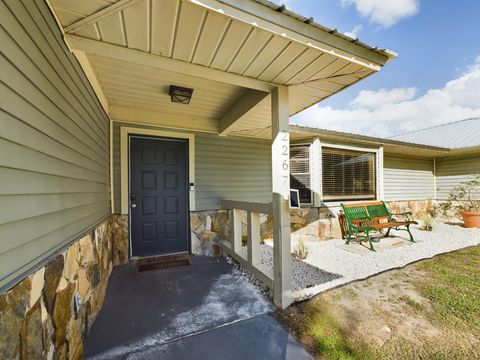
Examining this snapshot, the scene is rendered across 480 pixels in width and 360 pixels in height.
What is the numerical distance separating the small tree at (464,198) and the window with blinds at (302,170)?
5453 millimetres

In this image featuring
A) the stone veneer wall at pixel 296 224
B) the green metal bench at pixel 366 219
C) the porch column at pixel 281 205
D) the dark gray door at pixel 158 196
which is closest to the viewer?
the porch column at pixel 281 205

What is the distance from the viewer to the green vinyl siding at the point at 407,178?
21.5 ft

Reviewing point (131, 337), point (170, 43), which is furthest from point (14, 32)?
point (131, 337)

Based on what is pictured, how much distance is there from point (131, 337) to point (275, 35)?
105 inches

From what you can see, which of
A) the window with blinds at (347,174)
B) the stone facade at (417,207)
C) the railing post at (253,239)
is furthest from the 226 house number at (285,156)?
the stone facade at (417,207)

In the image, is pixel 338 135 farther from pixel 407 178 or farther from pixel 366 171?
pixel 407 178

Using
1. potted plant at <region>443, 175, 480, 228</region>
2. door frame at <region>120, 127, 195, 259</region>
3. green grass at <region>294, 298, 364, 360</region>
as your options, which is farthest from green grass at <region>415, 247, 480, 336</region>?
potted plant at <region>443, 175, 480, 228</region>

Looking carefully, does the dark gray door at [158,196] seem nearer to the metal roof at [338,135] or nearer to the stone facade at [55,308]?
the stone facade at [55,308]

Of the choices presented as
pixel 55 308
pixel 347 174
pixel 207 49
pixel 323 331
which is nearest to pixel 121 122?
pixel 207 49

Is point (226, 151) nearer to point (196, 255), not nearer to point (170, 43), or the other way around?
point (196, 255)

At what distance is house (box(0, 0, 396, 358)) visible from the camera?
97 cm

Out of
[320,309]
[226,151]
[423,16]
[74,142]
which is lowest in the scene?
[320,309]

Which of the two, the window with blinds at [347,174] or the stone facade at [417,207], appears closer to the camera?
the window with blinds at [347,174]

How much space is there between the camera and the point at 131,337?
1793 millimetres
